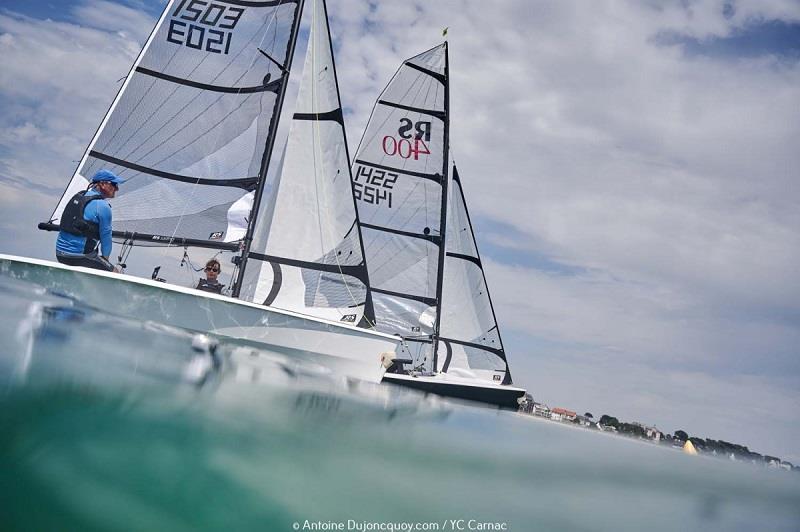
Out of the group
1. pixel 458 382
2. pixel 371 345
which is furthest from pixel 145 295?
pixel 458 382

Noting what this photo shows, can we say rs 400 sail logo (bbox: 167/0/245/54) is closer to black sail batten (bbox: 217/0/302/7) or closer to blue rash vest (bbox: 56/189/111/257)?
black sail batten (bbox: 217/0/302/7)

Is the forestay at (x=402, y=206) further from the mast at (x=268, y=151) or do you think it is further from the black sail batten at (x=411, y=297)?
the mast at (x=268, y=151)

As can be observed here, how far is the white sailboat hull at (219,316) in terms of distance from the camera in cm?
710

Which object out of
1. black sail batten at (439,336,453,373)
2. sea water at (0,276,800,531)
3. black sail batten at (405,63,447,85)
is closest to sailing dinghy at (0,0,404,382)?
sea water at (0,276,800,531)

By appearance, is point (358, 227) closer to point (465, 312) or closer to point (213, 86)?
point (213, 86)

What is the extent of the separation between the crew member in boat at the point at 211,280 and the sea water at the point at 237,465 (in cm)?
615

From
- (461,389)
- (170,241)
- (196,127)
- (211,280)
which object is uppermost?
(196,127)

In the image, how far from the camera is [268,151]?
1211 centimetres

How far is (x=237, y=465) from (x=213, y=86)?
36.0 feet

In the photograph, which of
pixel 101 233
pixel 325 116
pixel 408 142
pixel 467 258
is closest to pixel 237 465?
pixel 101 233

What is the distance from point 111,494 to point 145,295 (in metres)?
7.02

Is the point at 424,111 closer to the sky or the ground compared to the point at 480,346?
closer to the sky

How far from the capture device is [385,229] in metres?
19.8

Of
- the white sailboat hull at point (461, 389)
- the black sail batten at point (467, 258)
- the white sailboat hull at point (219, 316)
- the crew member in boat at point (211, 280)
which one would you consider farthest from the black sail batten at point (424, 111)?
the white sailboat hull at point (219, 316)
